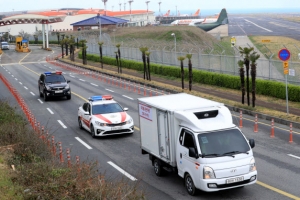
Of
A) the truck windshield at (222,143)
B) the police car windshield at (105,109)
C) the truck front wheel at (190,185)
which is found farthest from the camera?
the police car windshield at (105,109)

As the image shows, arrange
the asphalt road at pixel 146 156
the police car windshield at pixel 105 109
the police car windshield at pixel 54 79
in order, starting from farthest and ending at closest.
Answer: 1. the police car windshield at pixel 54 79
2. the police car windshield at pixel 105 109
3. the asphalt road at pixel 146 156

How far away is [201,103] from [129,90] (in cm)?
2395

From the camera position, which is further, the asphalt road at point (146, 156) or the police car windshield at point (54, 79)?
the police car windshield at point (54, 79)

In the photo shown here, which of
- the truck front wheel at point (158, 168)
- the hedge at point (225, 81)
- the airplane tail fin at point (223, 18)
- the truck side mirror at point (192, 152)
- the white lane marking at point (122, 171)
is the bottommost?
the white lane marking at point (122, 171)

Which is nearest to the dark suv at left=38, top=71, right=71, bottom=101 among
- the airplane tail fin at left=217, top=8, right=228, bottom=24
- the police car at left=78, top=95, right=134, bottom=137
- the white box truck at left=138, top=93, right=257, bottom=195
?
the police car at left=78, top=95, right=134, bottom=137

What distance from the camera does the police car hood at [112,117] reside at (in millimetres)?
20833

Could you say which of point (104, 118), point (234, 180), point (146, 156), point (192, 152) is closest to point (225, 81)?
point (104, 118)

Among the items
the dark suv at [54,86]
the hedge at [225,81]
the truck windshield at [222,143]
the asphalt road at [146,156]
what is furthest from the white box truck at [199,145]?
the dark suv at [54,86]

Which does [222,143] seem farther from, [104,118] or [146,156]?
[104,118]

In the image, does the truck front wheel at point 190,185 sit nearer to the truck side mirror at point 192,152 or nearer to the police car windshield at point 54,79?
the truck side mirror at point 192,152

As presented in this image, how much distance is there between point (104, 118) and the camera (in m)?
21.1

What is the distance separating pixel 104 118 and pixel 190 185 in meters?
9.05

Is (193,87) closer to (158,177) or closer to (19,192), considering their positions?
(158,177)

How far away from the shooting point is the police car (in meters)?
20.8
